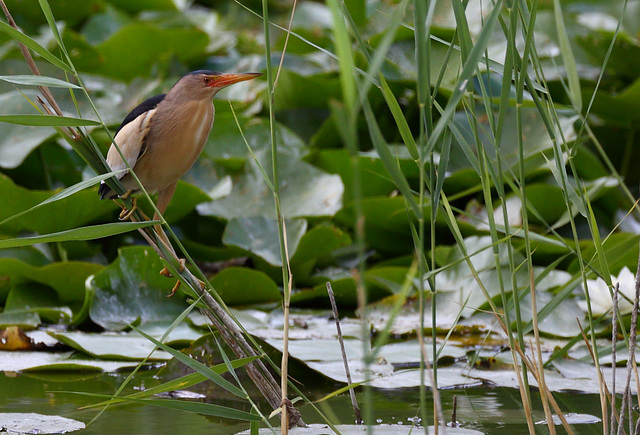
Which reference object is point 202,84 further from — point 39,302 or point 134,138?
point 39,302

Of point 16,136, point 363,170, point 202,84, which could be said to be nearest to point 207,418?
point 202,84

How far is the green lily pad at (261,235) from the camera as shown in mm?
2352

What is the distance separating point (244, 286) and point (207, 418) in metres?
0.82

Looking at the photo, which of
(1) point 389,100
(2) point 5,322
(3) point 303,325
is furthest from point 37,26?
(1) point 389,100

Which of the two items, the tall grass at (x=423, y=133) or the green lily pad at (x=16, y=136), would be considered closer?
the tall grass at (x=423, y=133)

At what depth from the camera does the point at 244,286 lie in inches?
87.4

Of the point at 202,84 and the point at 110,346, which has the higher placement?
the point at 202,84

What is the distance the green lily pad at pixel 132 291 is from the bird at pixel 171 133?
60 centimetres

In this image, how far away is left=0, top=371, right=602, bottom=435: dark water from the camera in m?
1.32

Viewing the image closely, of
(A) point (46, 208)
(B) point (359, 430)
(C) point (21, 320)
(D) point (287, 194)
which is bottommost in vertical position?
(B) point (359, 430)

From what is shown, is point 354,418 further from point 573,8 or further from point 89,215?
point 573,8

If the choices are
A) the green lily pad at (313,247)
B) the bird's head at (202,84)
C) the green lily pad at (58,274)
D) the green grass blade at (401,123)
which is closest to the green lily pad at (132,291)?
the green lily pad at (58,274)

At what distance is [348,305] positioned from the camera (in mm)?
2377

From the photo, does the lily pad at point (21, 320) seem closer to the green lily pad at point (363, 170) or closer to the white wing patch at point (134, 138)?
the white wing patch at point (134, 138)
